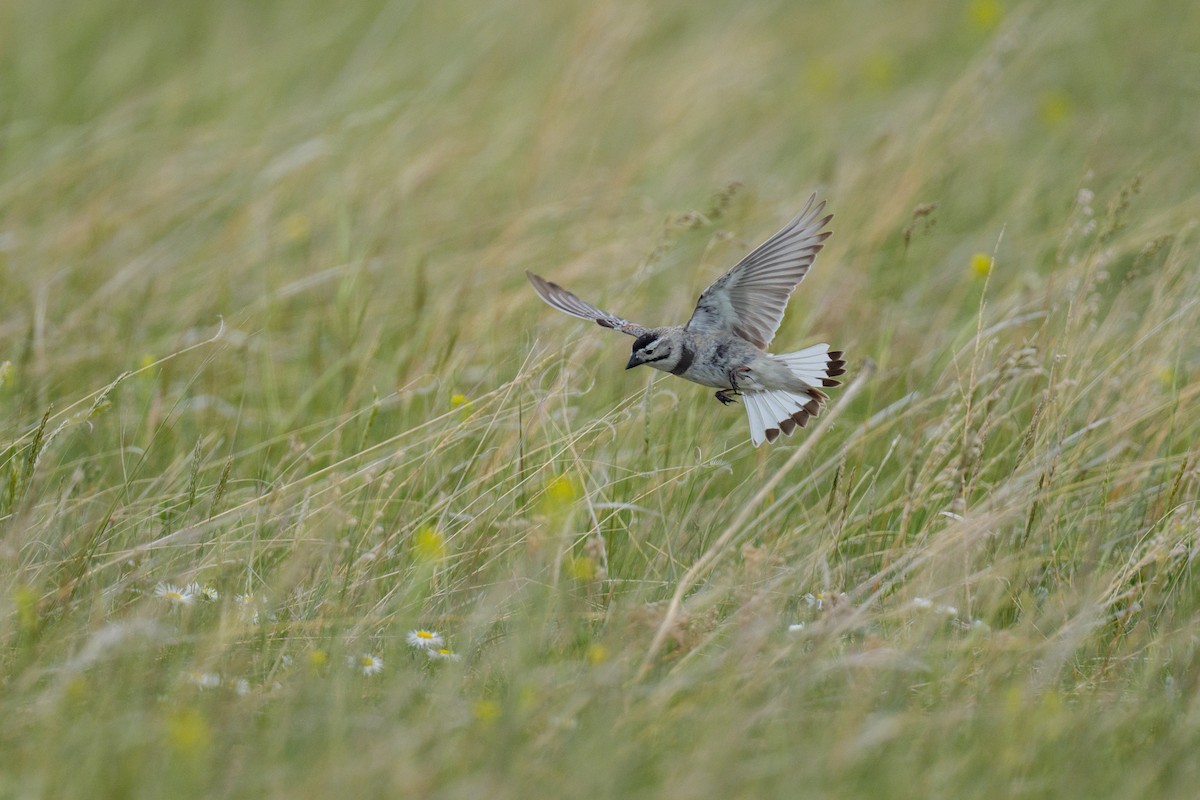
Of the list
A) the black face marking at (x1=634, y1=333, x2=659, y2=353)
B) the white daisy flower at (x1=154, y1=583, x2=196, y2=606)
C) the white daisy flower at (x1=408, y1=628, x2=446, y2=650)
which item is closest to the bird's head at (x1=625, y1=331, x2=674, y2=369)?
the black face marking at (x1=634, y1=333, x2=659, y2=353)

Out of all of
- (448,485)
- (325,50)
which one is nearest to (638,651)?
(448,485)

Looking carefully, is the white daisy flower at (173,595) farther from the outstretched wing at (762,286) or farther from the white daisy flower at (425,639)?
the outstretched wing at (762,286)

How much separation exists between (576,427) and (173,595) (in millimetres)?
1536

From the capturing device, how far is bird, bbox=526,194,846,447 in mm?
3711

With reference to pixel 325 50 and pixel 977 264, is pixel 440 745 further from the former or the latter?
pixel 325 50

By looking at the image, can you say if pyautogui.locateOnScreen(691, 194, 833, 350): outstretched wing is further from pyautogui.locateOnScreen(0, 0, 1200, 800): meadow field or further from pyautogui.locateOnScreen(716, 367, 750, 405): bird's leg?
pyautogui.locateOnScreen(0, 0, 1200, 800): meadow field

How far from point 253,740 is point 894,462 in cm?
240

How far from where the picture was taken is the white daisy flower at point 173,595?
3.17 m

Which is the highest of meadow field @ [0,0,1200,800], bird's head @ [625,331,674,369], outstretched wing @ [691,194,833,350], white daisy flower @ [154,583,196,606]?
outstretched wing @ [691,194,833,350]

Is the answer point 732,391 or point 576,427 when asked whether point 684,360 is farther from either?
point 576,427

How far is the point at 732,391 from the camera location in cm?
412

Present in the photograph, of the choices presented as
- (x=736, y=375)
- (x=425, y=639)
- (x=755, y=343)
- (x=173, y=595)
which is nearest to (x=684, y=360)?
(x=736, y=375)

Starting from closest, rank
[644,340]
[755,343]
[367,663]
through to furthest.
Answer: [367,663], [644,340], [755,343]

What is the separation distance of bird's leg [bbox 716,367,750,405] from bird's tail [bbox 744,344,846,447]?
0.09m
